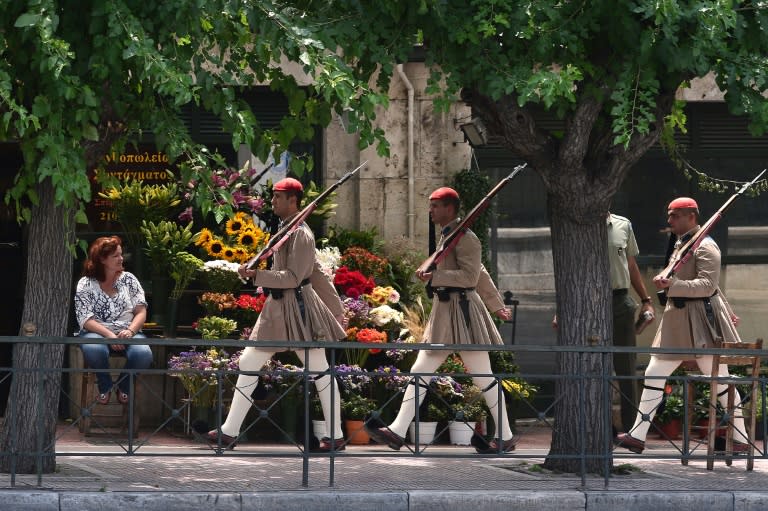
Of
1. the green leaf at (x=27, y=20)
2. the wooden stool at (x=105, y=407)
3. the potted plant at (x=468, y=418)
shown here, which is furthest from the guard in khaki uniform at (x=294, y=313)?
the green leaf at (x=27, y=20)

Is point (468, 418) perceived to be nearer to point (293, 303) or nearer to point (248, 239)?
point (293, 303)

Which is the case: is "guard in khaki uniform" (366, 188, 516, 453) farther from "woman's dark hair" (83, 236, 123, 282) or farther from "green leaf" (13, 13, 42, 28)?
"green leaf" (13, 13, 42, 28)

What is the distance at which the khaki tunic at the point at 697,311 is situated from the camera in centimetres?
1091

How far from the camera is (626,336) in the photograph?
12.5m

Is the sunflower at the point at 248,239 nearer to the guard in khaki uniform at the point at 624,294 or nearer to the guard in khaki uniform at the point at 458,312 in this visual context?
the guard in khaki uniform at the point at 458,312

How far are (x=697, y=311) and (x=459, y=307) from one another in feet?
6.08

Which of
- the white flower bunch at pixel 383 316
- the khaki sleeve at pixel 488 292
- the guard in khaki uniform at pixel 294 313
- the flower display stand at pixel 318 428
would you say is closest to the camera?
the guard in khaki uniform at pixel 294 313

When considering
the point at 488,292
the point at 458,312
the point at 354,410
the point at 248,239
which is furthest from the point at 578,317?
the point at 248,239

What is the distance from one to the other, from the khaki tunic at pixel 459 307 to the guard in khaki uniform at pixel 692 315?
129cm

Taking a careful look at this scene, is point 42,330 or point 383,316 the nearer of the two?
point 42,330

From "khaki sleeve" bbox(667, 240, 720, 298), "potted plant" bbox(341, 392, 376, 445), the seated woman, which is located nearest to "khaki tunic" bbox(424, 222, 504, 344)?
"potted plant" bbox(341, 392, 376, 445)

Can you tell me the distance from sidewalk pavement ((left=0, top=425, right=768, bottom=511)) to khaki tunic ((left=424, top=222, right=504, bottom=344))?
3.05ft

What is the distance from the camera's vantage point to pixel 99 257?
1177 centimetres

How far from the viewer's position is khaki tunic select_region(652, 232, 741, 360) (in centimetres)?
1091
